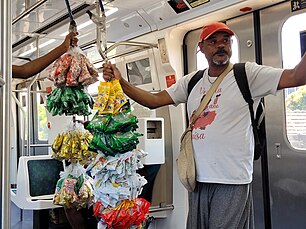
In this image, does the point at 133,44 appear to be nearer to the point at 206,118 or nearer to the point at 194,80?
the point at 194,80

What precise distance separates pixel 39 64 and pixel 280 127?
6.28ft

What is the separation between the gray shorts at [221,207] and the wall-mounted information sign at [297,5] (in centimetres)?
156

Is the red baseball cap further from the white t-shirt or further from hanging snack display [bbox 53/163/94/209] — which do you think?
hanging snack display [bbox 53/163/94/209]

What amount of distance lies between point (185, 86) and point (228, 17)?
1.34 m

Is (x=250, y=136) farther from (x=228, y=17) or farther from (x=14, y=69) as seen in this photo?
(x=228, y=17)

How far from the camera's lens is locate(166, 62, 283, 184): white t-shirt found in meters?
2.03

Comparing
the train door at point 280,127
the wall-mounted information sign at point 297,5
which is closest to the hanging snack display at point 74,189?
the train door at point 280,127

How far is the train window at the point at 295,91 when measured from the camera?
116 inches

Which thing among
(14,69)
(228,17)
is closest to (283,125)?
(228,17)

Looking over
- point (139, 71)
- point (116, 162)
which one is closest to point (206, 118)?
point (116, 162)

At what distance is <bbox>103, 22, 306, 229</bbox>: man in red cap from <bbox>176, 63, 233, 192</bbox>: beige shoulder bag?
0.02 m

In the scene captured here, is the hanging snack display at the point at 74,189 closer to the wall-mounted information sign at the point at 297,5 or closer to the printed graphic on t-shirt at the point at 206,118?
the printed graphic on t-shirt at the point at 206,118

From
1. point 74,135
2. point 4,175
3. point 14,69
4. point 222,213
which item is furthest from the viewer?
point 74,135

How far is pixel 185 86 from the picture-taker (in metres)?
2.42
